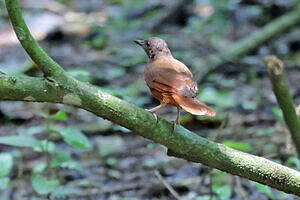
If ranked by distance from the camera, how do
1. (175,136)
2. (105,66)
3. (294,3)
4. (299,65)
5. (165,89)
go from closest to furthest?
1. (175,136)
2. (165,89)
3. (299,65)
4. (105,66)
5. (294,3)

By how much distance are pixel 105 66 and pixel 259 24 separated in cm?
277

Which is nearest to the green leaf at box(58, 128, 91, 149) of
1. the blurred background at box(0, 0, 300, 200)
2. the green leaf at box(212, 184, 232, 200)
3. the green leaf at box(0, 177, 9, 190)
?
the blurred background at box(0, 0, 300, 200)

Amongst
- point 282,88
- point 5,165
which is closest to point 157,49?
point 282,88

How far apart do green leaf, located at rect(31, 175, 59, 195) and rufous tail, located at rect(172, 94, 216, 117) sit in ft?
3.32

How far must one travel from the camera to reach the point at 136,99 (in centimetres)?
545

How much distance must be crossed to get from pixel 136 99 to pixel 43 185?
257cm

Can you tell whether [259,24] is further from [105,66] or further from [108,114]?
[108,114]

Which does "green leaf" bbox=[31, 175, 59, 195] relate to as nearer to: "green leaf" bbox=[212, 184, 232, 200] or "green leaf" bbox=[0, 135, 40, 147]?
"green leaf" bbox=[0, 135, 40, 147]

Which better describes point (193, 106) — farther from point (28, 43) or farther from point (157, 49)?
point (157, 49)

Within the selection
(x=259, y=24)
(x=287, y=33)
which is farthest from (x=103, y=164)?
(x=259, y=24)

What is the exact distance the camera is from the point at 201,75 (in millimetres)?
6105

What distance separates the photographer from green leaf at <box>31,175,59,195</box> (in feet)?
9.64

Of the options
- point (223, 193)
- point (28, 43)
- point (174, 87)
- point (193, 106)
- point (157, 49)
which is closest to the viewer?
point (28, 43)

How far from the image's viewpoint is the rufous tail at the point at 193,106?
237 centimetres
